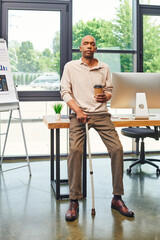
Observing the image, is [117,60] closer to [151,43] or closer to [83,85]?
[151,43]

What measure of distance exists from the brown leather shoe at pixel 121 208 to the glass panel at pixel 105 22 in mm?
2663

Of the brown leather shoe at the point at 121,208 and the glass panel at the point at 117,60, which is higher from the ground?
the glass panel at the point at 117,60

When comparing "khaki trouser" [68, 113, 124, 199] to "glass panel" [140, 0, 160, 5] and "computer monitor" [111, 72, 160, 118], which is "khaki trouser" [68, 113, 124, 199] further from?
"glass panel" [140, 0, 160, 5]

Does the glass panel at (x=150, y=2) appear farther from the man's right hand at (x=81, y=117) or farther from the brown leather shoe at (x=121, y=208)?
the brown leather shoe at (x=121, y=208)

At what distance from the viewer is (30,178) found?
11.9ft

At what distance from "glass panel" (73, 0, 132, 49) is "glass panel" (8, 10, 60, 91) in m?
0.32

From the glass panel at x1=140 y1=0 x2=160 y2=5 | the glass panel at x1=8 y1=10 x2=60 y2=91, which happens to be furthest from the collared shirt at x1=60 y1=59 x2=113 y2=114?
the glass panel at x1=140 y1=0 x2=160 y2=5

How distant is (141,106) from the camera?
3.12 meters

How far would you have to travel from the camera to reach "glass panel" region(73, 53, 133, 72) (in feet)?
15.4

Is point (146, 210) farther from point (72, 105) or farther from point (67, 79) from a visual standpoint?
point (67, 79)

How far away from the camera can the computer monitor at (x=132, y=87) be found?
3.19 metres

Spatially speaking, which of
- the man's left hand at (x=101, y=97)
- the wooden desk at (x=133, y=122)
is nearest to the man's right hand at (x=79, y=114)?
the man's left hand at (x=101, y=97)

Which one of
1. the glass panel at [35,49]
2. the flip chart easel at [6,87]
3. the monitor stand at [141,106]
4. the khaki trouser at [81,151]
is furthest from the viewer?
the glass panel at [35,49]

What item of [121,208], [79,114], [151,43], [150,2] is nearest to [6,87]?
[79,114]
